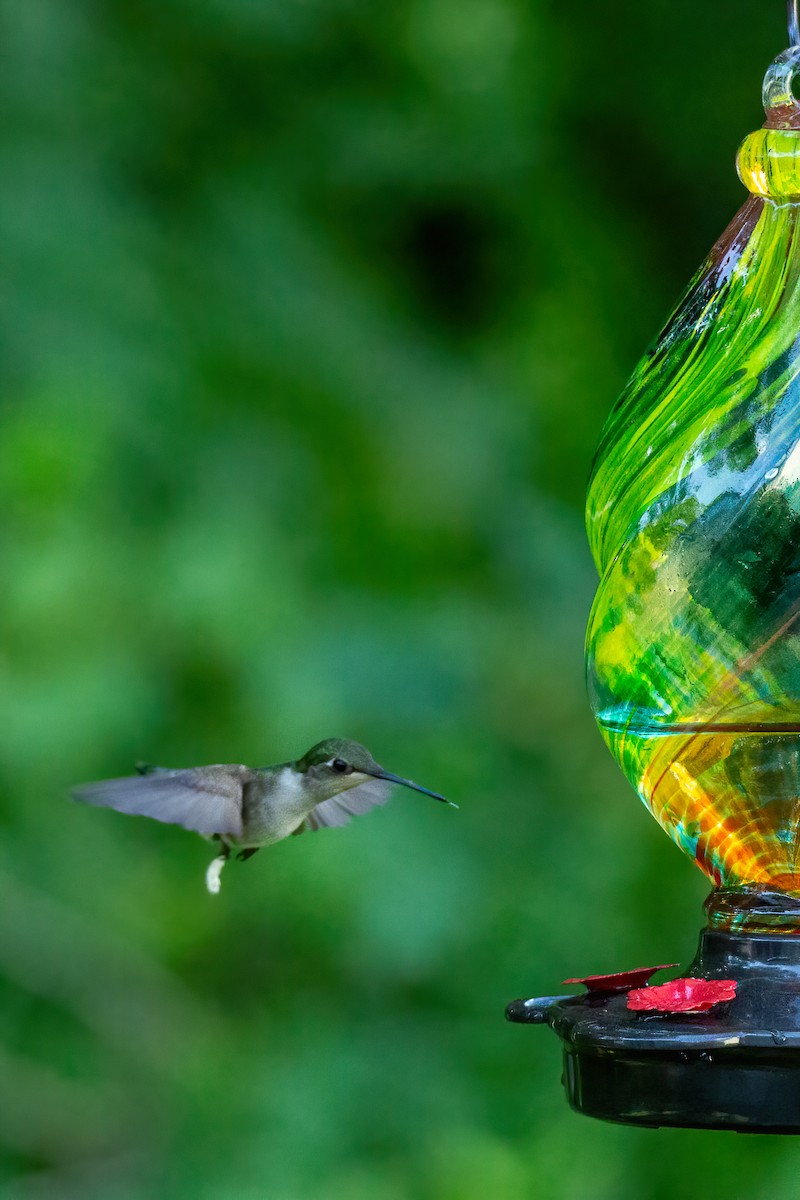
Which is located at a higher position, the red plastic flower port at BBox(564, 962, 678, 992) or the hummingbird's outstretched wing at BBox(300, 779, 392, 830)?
the hummingbird's outstretched wing at BBox(300, 779, 392, 830)

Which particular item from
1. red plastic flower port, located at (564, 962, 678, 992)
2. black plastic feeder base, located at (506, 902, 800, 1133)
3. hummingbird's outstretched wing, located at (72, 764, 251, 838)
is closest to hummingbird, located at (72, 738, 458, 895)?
hummingbird's outstretched wing, located at (72, 764, 251, 838)

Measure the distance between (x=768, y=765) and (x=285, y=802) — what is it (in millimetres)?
578

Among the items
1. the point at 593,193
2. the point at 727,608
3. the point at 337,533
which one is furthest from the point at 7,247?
the point at 727,608

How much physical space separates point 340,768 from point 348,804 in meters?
0.18

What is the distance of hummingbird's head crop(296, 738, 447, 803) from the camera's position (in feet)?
5.30

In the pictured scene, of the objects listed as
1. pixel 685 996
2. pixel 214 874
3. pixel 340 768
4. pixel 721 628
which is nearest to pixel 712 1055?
pixel 685 996

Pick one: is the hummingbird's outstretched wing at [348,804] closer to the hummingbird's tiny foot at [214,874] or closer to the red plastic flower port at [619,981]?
the hummingbird's tiny foot at [214,874]

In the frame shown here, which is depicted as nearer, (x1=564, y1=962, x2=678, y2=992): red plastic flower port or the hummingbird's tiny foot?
(x1=564, y1=962, x2=678, y2=992): red plastic flower port

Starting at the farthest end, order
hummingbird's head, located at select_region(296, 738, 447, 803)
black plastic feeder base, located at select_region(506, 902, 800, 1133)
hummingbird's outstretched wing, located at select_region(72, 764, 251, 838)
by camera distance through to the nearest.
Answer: hummingbird's head, located at select_region(296, 738, 447, 803)
hummingbird's outstretched wing, located at select_region(72, 764, 251, 838)
black plastic feeder base, located at select_region(506, 902, 800, 1133)

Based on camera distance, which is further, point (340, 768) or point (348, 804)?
point (348, 804)

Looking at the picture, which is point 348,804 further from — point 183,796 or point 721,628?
point 721,628

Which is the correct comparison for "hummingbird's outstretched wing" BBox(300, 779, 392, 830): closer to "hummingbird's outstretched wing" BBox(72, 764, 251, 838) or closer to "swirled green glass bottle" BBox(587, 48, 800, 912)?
"hummingbird's outstretched wing" BBox(72, 764, 251, 838)

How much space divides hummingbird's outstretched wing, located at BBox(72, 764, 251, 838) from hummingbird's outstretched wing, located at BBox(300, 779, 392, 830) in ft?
0.37

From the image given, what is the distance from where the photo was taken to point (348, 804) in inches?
70.6
